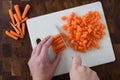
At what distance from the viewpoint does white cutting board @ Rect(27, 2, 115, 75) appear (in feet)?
4.29

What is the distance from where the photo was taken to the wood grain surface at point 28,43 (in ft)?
4.28

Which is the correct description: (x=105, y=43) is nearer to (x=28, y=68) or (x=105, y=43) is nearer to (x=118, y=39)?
(x=118, y=39)

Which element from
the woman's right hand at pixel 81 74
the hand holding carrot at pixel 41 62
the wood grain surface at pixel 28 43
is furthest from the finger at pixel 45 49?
the woman's right hand at pixel 81 74

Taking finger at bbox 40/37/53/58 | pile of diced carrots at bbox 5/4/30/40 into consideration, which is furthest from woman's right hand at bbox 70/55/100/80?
pile of diced carrots at bbox 5/4/30/40

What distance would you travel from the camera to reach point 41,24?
4.33ft

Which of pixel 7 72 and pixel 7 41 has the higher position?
pixel 7 41

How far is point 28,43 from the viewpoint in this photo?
132 cm

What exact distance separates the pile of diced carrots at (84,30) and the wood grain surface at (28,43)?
0.06m

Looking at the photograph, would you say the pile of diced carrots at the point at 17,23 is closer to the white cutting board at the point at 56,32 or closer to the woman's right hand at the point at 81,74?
the white cutting board at the point at 56,32

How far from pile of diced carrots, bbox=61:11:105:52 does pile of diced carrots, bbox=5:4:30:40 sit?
0.20 meters

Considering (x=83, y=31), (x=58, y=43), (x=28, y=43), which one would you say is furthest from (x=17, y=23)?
(x=83, y=31)

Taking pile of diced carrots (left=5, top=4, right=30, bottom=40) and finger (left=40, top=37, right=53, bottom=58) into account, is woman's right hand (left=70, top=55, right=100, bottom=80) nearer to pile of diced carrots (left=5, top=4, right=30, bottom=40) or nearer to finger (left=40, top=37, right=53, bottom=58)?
finger (left=40, top=37, right=53, bottom=58)

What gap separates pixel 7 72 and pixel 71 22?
16.5 inches

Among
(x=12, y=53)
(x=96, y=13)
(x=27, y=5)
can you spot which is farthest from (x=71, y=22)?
(x=12, y=53)
